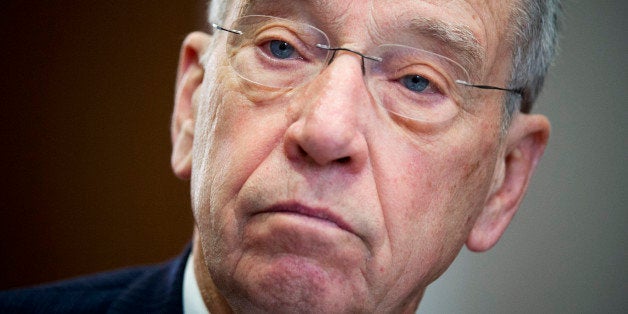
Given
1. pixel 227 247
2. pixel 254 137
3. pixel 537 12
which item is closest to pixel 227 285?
pixel 227 247

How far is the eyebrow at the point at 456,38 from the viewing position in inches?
66.1

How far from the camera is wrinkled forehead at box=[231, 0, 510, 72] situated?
1661 mm

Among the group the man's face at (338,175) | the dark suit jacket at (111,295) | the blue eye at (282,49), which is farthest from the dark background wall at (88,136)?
the blue eye at (282,49)

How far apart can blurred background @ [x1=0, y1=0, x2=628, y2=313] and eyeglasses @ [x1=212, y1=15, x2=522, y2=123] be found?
1560 millimetres

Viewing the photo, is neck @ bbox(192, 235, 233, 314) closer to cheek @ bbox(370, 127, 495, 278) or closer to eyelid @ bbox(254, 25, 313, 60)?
cheek @ bbox(370, 127, 495, 278)

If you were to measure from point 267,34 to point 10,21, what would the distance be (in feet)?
8.20

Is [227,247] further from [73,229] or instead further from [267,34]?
[73,229]

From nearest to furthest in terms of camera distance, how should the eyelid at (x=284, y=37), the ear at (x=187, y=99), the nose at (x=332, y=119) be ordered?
the nose at (x=332, y=119) < the eyelid at (x=284, y=37) < the ear at (x=187, y=99)

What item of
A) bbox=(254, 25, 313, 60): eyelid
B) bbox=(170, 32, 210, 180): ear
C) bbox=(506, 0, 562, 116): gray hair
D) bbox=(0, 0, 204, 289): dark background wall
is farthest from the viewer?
bbox=(0, 0, 204, 289): dark background wall

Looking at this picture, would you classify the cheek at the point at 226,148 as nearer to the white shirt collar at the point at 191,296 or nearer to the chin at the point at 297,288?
the chin at the point at 297,288

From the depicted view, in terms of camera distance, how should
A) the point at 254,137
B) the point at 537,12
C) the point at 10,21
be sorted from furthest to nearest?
the point at 10,21, the point at 537,12, the point at 254,137

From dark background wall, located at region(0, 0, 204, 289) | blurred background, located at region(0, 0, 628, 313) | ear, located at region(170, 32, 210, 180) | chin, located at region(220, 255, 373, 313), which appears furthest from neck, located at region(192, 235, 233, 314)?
dark background wall, located at region(0, 0, 204, 289)

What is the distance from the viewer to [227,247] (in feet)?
5.35

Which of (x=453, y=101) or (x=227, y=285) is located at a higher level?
(x=453, y=101)
